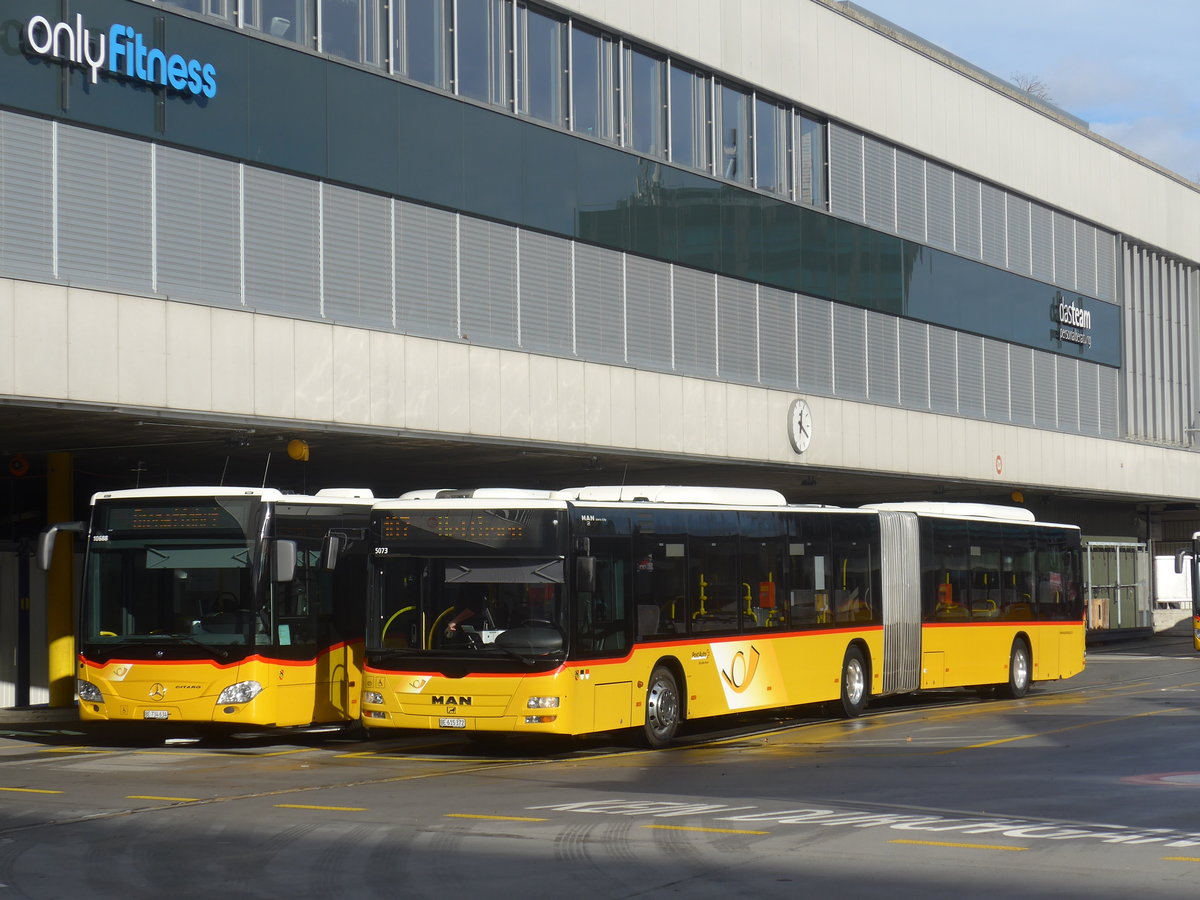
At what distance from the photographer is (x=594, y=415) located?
91.4 feet

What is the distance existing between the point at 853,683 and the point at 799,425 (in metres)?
10.4

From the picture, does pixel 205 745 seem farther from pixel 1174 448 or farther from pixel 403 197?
pixel 1174 448

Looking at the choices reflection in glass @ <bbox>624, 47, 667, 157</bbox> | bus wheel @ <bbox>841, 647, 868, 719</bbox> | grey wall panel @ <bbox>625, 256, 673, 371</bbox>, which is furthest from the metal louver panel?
bus wheel @ <bbox>841, 647, 868, 719</bbox>

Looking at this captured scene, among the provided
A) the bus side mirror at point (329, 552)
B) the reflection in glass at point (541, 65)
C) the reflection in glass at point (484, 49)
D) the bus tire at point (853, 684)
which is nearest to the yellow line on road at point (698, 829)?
the bus side mirror at point (329, 552)

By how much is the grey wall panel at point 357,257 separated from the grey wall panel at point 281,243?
0.25m

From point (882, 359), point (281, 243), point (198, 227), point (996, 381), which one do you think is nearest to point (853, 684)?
point (281, 243)

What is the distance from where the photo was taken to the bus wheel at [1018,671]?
2772 cm

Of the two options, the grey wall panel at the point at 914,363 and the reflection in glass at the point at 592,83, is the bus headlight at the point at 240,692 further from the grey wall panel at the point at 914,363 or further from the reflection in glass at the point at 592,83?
the grey wall panel at the point at 914,363

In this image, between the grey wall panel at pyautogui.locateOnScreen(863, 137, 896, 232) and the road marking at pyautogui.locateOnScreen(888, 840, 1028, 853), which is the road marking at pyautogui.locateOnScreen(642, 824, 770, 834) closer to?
the road marking at pyautogui.locateOnScreen(888, 840, 1028, 853)

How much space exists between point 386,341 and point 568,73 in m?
7.00

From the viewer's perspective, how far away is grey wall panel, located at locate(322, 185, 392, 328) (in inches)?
936

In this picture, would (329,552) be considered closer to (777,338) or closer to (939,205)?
(777,338)

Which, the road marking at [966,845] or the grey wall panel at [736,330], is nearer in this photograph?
the road marking at [966,845]

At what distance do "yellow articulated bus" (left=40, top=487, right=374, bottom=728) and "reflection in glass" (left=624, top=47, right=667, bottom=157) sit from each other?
12.8 metres
